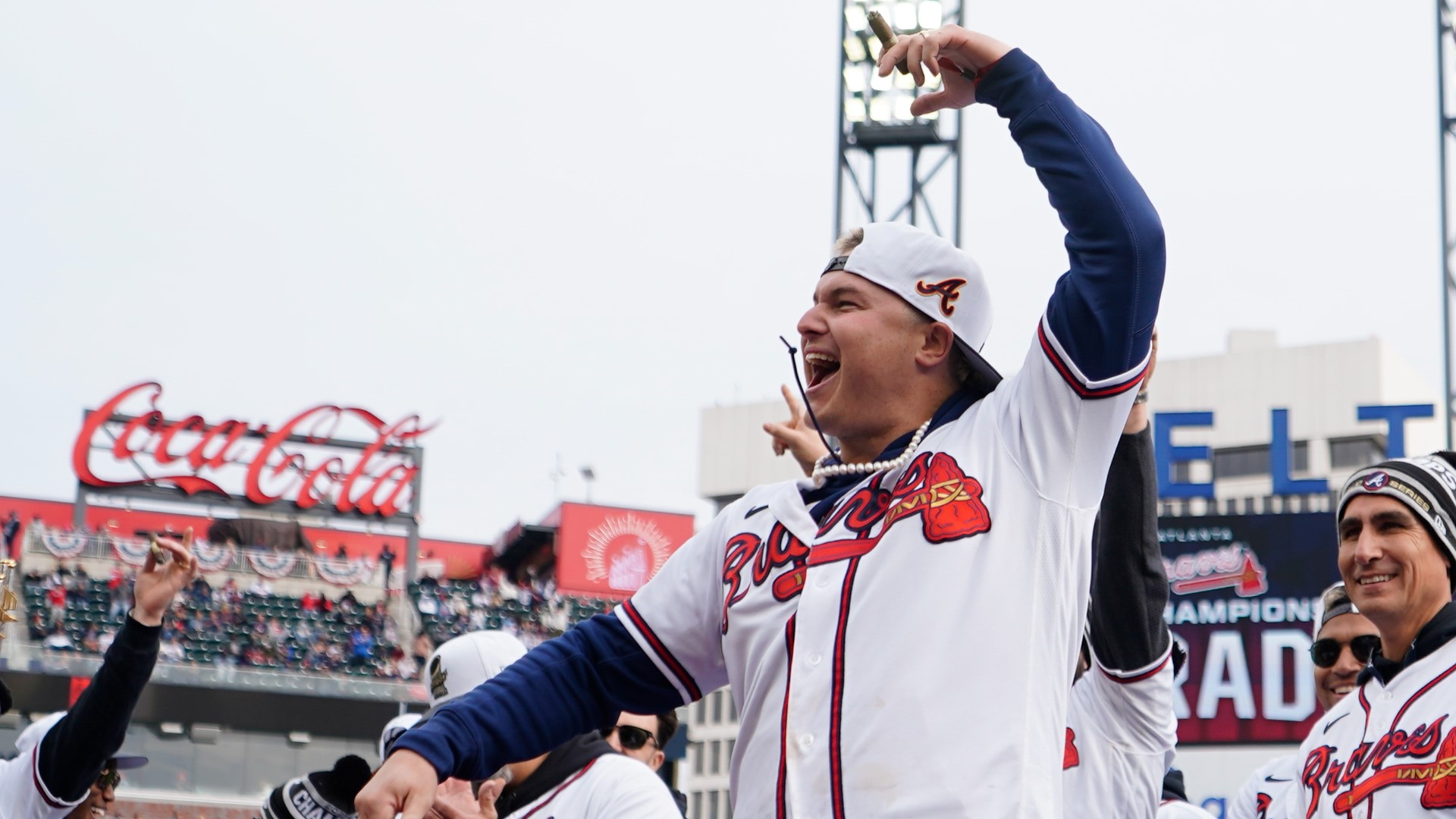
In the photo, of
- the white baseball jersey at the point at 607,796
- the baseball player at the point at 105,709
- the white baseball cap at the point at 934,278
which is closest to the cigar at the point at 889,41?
the white baseball cap at the point at 934,278

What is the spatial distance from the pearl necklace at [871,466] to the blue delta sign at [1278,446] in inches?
798

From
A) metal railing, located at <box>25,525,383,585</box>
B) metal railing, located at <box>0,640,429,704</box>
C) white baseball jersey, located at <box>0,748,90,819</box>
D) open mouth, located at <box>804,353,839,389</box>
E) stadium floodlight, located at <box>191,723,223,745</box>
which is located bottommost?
stadium floodlight, located at <box>191,723,223,745</box>

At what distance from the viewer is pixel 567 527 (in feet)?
148

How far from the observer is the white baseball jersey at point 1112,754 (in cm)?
371

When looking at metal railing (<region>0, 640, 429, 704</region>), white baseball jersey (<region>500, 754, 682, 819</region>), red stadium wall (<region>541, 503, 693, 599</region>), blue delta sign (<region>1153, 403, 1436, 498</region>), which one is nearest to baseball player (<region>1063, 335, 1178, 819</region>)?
white baseball jersey (<region>500, 754, 682, 819</region>)

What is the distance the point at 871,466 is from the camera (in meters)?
2.76

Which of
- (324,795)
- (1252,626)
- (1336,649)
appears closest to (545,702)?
(324,795)

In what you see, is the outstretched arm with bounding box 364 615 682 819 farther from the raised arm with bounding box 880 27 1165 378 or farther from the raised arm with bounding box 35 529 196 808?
the raised arm with bounding box 35 529 196 808

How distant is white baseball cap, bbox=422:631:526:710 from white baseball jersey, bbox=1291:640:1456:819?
2.03 metres

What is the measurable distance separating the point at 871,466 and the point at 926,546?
275 millimetres

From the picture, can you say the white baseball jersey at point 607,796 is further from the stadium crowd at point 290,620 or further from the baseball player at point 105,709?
the stadium crowd at point 290,620

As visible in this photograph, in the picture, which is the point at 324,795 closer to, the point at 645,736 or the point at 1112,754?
the point at 1112,754

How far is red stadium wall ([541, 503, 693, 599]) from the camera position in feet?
147

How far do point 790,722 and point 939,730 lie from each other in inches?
9.5
